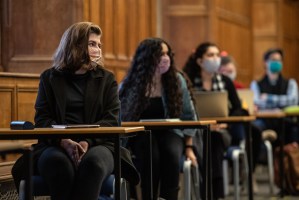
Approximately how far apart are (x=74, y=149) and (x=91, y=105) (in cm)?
38

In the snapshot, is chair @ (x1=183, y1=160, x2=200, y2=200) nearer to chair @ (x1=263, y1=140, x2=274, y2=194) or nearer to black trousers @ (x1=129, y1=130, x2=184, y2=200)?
black trousers @ (x1=129, y1=130, x2=184, y2=200)

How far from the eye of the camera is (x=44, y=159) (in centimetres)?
500

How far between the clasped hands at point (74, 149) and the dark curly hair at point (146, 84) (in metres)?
1.53

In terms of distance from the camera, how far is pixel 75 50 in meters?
5.41

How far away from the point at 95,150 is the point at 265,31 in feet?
37.3

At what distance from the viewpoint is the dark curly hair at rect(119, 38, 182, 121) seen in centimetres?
671

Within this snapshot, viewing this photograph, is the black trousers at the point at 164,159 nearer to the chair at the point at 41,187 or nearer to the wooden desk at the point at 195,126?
the wooden desk at the point at 195,126

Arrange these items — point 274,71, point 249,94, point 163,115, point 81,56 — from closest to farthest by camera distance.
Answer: point 81,56, point 163,115, point 249,94, point 274,71

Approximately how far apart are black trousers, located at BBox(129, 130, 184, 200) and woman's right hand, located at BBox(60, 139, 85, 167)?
53.0 inches

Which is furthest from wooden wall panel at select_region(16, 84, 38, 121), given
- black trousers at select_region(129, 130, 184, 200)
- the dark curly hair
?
black trousers at select_region(129, 130, 184, 200)

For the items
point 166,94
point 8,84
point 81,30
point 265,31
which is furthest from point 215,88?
point 265,31

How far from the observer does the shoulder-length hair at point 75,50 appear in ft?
17.7

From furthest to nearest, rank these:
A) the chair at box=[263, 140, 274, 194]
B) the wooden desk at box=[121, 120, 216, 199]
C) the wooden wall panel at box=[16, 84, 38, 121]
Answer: the chair at box=[263, 140, 274, 194] → the wooden wall panel at box=[16, 84, 38, 121] → the wooden desk at box=[121, 120, 216, 199]

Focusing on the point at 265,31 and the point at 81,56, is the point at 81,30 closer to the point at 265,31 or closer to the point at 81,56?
the point at 81,56
